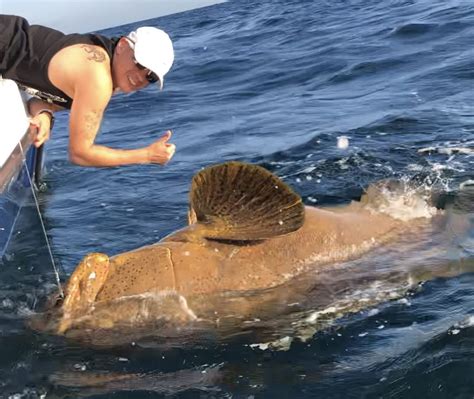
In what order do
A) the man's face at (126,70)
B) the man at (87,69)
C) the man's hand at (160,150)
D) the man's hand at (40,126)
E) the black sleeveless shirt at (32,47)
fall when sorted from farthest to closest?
the man's hand at (40,126)
the black sleeveless shirt at (32,47)
the man's face at (126,70)
the man at (87,69)
the man's hand at (160,150)

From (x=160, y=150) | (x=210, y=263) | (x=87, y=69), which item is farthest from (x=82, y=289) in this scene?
(x=87, y=69)

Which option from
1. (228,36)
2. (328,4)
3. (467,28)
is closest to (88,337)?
(467,28)

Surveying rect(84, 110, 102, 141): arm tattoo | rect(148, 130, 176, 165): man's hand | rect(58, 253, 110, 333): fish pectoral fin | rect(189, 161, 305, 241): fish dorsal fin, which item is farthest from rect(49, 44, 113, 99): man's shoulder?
rect(58, 253, 110, 333): fish pectoral fin

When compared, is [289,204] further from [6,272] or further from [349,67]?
[349,67]

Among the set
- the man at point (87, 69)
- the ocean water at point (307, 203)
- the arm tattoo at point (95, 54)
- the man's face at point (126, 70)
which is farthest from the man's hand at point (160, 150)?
the ocean water at point (307, 203)

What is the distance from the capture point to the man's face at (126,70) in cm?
484

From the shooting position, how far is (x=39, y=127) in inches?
226

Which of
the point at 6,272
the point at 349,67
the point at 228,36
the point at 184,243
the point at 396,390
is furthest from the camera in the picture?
the point at 228,36

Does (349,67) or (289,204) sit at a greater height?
(289,204)

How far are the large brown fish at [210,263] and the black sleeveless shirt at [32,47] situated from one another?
132 centimetres

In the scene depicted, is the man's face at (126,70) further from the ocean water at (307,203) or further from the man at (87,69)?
the ocean water at (307,203)

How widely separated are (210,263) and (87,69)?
141 cm

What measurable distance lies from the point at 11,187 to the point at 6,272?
0.61 meters

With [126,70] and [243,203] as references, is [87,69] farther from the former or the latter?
[243,203]
